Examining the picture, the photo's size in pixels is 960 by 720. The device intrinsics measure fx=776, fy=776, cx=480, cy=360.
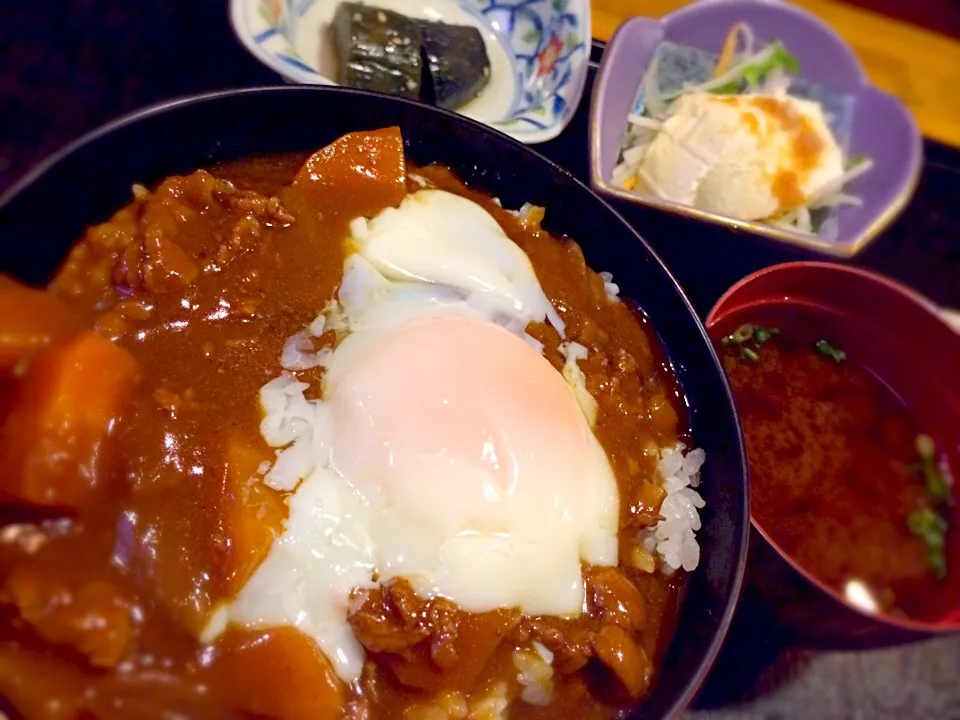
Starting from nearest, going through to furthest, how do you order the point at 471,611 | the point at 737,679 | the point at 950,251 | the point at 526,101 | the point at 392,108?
the point at 471,611
the point at 392,108
the point at 737,679
the point at 526,101
the point at 950,251

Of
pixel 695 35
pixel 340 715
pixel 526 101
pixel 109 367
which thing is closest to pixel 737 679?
pixel 340 715

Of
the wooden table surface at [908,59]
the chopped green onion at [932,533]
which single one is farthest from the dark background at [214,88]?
the wooden table surface at [908,59]

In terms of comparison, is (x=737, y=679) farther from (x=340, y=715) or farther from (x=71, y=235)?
(x=71, y=235)

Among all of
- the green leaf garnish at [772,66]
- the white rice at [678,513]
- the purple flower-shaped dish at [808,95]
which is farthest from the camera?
the green leaf garnish at [772,66]

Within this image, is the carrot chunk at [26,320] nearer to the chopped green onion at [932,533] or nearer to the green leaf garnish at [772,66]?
the chopped green onion at [932,533]

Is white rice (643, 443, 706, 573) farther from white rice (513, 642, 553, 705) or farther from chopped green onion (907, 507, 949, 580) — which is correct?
chopped green onion (907, 507, 949, 580)

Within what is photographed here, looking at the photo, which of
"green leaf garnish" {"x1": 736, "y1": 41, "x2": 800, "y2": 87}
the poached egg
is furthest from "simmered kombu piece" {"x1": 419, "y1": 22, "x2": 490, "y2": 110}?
"green leaf garnish" {"x1": 736, "y1": 41, "x2": 800, "y2": 87}

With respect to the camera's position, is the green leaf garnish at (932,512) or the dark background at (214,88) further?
the green leaf garnish at (932,512)
